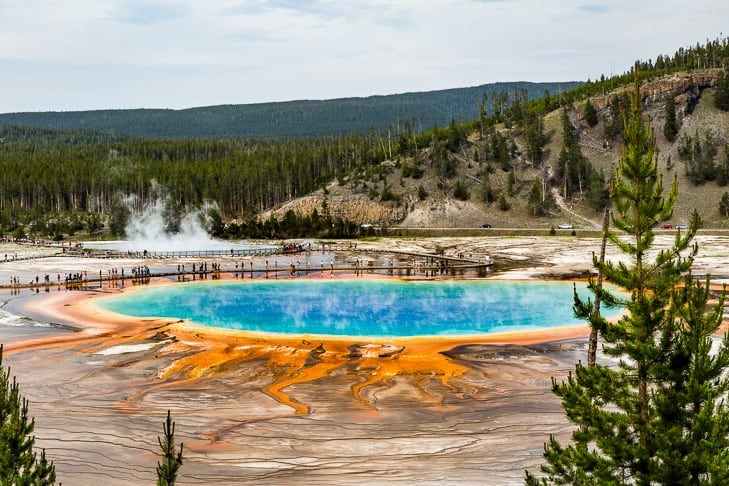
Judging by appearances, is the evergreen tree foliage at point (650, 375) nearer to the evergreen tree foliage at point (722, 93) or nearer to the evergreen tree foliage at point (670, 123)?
the evergreen tree foliage at point (670, 123)

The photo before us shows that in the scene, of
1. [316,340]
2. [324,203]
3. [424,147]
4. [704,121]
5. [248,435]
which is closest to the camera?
[248,435]

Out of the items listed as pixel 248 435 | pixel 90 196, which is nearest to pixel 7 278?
pixel 248 435

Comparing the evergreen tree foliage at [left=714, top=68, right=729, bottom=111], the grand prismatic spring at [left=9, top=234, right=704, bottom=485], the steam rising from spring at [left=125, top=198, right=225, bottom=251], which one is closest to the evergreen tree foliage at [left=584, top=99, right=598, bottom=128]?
the evergreen tree foliage at [left=714, top=68, right=729, bottom=111]

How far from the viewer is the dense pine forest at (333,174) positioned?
114562 mm

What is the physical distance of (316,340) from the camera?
114ft

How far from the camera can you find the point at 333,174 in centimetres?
13412

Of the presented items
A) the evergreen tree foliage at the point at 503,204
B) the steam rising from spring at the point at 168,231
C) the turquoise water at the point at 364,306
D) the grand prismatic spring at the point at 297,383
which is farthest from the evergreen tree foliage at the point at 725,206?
the steam rising from spring at the point at 168,231

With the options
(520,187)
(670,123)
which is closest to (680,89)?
(670,123)

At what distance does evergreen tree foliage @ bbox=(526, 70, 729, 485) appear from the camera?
10.2m

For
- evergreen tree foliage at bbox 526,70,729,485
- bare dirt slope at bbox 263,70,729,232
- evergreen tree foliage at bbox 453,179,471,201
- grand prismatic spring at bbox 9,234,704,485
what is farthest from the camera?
evergreen tree foliage at bbox 453,179,471,201

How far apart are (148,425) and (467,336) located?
1905 centimetres

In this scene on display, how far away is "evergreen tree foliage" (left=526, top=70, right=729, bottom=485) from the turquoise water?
2522 cm

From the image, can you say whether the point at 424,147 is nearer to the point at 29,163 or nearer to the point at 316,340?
the point at 29,163

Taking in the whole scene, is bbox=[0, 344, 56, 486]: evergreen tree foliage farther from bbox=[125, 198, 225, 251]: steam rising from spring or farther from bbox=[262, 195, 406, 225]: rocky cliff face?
bbox=[262, 195, 406, 225]: rocky cliff face
